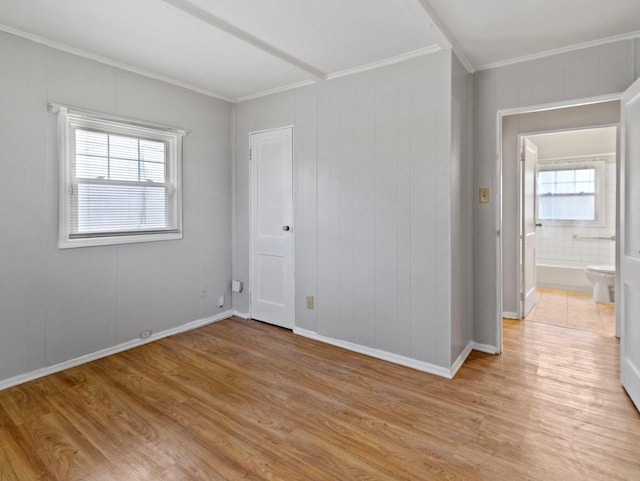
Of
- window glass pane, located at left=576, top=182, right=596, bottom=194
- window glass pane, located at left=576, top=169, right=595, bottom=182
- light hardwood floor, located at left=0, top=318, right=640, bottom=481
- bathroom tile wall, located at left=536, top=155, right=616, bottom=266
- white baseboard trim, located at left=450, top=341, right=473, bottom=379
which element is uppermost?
window glass pane, located at left=576, top=169, right=595, bottom=182

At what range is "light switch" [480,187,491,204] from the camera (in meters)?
3.24

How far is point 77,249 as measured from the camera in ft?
9.73

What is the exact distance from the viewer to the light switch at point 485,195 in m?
3.24

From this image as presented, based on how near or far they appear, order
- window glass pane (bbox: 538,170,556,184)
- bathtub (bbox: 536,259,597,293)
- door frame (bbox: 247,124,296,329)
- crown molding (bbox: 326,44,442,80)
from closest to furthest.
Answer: crown molding (bbox: 326,44,442,80), door frame (bbox: 247,124,296,329), bathtub (bbox: 536,259,597,293), window glass pane (bbox: 538,170,556,184)

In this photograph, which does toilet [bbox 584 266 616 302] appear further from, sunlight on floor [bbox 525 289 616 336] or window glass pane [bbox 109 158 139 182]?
window glass pane [bbox 109 158 139 182]

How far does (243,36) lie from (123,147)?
1509 millimetres

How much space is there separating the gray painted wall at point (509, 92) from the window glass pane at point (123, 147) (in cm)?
311

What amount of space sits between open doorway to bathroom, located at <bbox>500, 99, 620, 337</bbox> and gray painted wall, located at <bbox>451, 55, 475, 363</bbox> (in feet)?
3.27

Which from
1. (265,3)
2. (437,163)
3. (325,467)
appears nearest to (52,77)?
(265,3)

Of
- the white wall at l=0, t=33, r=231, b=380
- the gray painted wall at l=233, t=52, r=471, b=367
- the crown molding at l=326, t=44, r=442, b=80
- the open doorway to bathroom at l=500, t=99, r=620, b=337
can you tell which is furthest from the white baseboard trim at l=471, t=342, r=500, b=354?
the white wall at l=0, t=33, r=231, b=380

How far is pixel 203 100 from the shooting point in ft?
12.8

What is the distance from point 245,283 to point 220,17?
271 cm

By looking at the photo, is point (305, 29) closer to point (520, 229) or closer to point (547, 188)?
point (520, 229)

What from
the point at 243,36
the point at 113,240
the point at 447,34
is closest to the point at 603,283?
the point at 447,34
